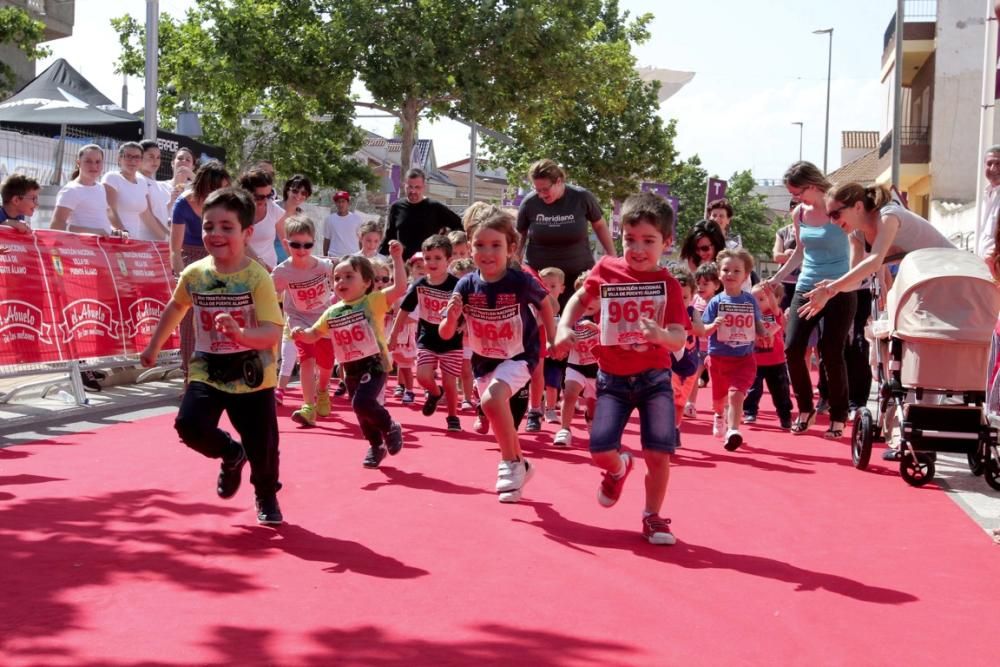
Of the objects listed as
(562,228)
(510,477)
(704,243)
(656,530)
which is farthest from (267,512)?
(704,243)

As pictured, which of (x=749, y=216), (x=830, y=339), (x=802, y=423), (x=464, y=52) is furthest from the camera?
(x=749, y=216)

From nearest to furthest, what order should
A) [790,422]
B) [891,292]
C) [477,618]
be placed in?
[477,618] → [891,292] → [790,422]

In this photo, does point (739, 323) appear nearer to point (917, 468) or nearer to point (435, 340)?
point (917, 468)

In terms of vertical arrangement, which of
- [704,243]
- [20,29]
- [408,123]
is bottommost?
[704,243]

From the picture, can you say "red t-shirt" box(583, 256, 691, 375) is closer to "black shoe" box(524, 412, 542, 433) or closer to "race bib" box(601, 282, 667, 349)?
"race bib" box(601, 282, 667, 349)

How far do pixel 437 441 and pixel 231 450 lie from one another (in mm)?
3510

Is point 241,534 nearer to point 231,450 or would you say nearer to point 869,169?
point 231,450

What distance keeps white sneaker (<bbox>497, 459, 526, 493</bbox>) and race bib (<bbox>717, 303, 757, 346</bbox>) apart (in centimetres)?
342

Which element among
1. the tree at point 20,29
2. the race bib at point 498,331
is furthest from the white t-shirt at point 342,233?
the tree at point 20,29

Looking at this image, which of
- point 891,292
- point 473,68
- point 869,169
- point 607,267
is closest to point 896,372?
point 891,292

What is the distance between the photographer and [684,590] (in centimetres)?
513

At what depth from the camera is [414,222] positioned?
12.9 metres

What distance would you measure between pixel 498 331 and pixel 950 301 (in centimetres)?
278

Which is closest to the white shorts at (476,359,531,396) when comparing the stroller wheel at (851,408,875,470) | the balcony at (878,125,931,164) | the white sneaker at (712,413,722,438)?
the stroller wheel at (851,408,875,470)
